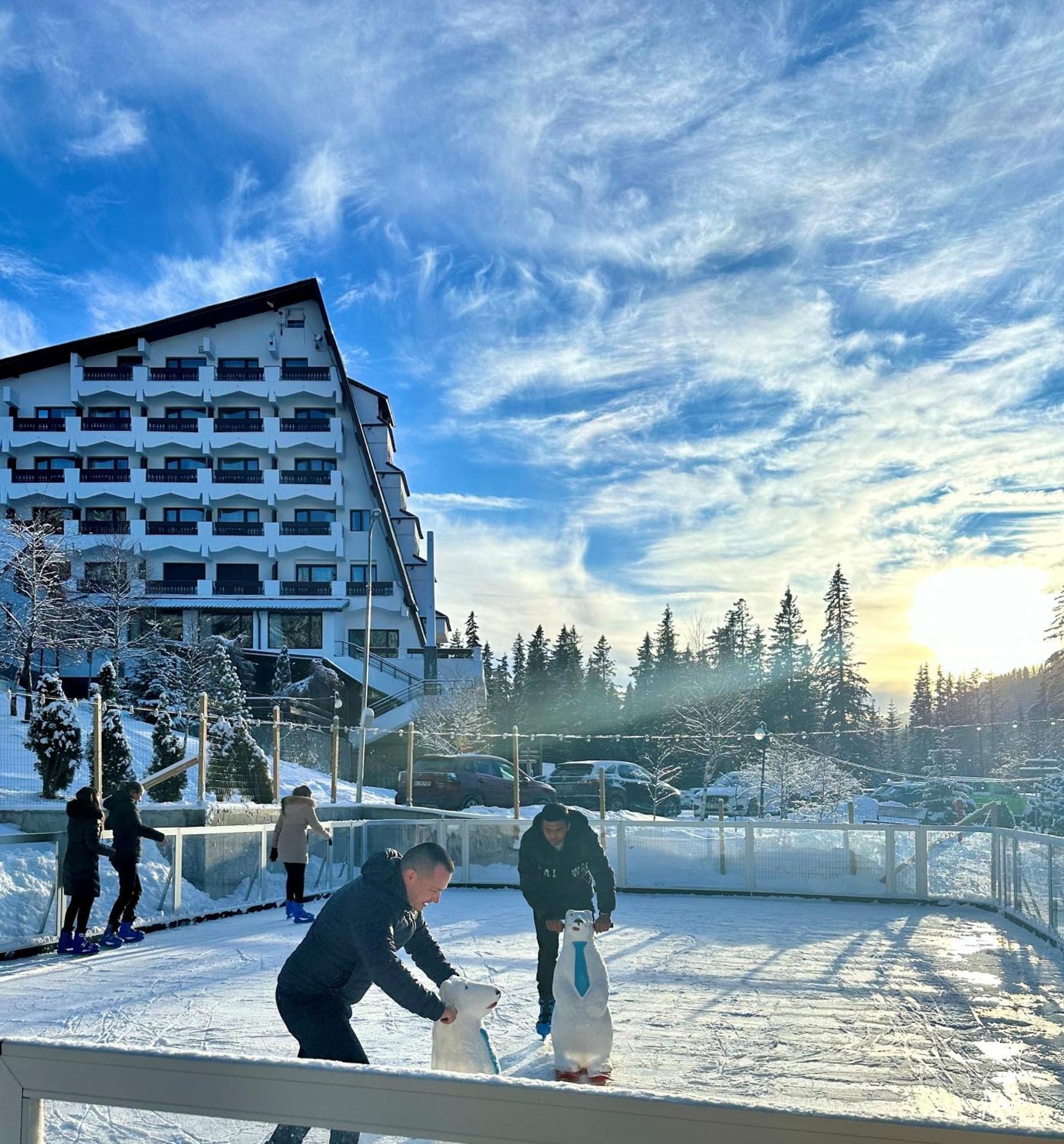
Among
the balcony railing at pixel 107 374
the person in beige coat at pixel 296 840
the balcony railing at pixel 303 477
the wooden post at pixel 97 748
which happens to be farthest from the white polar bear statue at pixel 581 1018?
the balcony railing at pixel 107 374

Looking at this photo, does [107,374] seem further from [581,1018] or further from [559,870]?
[581,1018]

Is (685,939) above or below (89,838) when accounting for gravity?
below

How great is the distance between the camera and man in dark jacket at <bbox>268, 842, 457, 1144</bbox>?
4191mm

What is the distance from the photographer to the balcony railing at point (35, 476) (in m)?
47.3

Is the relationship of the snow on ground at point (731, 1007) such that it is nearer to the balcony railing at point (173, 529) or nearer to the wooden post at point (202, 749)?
the wooden post at point (202, 749)

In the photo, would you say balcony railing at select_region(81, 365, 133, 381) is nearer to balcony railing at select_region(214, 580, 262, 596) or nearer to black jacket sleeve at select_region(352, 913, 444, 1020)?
balcony railing at select_region(214, 580, 262, 596)

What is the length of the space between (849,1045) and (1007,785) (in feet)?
67.8

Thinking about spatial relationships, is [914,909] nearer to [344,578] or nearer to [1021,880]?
[1021,880]

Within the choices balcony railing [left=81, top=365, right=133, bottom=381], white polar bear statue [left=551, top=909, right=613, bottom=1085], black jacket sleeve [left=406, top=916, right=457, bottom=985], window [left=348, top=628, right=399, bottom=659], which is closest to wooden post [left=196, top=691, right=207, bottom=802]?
white polar bear statue [left=551, top=909, right=613, bottom=1085]

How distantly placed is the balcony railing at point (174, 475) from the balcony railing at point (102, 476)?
911 millimetres

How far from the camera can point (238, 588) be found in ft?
158

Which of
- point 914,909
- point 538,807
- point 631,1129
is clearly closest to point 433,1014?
point 631,1129

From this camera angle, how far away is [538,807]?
94.8ft

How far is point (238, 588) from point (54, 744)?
1148 inches
